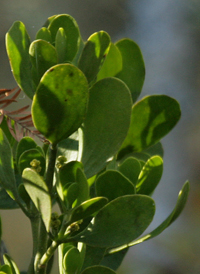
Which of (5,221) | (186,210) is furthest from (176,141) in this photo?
(5,221)

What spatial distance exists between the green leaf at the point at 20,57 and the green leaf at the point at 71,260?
13 cm

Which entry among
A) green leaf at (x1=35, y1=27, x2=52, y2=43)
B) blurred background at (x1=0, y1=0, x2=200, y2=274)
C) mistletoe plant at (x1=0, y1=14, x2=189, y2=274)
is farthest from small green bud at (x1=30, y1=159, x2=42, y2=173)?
blurred background at (x1=0, y1=0, x2=200, y2=274)

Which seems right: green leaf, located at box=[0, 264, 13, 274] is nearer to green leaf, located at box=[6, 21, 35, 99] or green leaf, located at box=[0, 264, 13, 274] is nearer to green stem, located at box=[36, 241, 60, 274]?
green stem, located at box=[36, 241, 60, 274]

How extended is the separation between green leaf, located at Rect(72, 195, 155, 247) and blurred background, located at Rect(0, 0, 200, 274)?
1025 millimetres

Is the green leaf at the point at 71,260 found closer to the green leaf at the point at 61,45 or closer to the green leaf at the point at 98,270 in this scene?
the green leaf at the point at 98,270

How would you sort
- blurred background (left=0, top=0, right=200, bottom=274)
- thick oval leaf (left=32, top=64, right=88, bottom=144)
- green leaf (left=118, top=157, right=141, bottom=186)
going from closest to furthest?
thick oval leaf (left=32, top=64, right=88, bottom=144) < green leaf (left=118, top=157, right=141, bottom=186) < blurred background (left=0, top=0, right=200, bottom=274)

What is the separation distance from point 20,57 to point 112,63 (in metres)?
0.09

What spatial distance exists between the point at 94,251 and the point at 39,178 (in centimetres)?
13

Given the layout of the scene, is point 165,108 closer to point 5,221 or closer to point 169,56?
point 5,221

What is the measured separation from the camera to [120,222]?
0.96 ft

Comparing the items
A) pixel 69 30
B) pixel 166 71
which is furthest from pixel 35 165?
pixel 166 71

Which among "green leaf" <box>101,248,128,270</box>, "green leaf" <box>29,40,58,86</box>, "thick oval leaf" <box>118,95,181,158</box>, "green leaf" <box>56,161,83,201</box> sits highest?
"green leaf" <box>29,40,58,86</box>

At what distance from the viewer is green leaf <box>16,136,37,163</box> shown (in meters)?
0.34

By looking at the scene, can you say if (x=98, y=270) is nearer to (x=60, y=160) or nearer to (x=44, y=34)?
→ (x=60, y=160)
